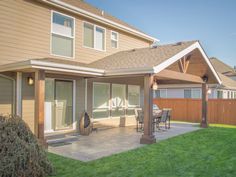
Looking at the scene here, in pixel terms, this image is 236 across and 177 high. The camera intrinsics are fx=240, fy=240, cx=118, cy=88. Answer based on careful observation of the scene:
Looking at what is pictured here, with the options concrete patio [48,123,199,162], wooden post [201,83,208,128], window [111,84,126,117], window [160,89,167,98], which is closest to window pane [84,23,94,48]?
window [111,84,126,117]

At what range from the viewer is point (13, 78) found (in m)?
8.36

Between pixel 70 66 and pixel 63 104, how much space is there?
8.06ft

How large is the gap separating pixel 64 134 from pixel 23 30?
14.0ft

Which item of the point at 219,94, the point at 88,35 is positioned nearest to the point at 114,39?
the point at 88,35

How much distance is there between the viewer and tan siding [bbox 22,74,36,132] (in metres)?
8.60

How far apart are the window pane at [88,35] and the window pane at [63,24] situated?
0.93 meters

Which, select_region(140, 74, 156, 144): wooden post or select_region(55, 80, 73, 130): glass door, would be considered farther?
select_region(55, 80, 73, 130): glass door

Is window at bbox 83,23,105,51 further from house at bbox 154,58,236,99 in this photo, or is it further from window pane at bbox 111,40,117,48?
house at bbox 154,58,236,99

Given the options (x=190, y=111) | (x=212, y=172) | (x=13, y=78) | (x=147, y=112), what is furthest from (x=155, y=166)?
(x=190, y=111)

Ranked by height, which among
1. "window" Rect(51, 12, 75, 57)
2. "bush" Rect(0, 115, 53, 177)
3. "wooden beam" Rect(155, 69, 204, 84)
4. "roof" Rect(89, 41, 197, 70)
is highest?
"window" Rect(51, 12, 75, 57)

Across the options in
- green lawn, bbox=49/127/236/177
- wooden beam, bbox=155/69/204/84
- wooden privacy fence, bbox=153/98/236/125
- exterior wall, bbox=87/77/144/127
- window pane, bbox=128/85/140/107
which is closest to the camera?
green lawn, bbox=49/127/236/177

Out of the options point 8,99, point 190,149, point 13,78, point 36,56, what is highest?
point 36,56

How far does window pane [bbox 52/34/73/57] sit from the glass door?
1209 millimetres

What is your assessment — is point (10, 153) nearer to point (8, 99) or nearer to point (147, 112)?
point (8, 99)
